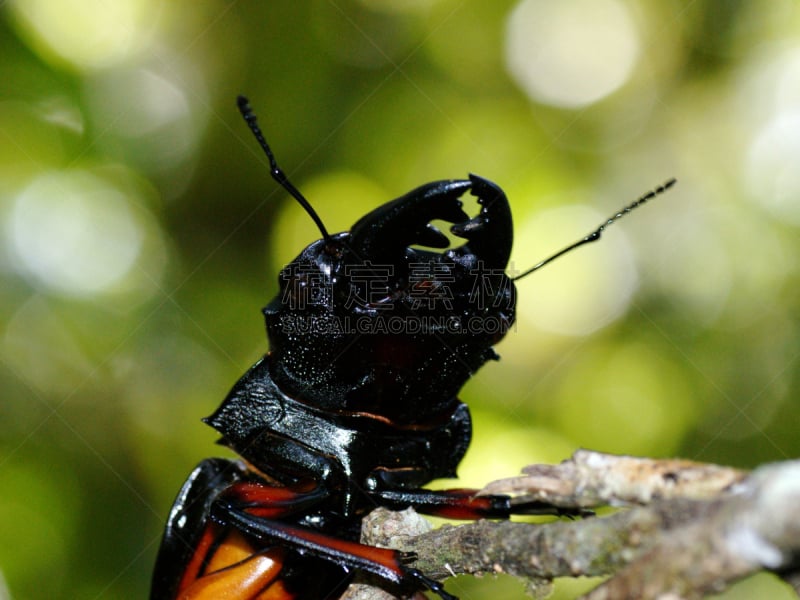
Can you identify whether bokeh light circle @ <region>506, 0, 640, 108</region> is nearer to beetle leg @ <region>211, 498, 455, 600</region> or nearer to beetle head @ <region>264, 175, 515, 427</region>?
beetle head @ <region>264, 175, 515, 427</region>

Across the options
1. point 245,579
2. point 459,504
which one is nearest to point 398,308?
point 459,504

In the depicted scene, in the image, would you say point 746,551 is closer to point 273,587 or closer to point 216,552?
point 273,587

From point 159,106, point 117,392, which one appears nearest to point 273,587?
point 117,392

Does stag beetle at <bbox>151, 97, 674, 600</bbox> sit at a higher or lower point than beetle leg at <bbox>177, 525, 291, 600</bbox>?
higher

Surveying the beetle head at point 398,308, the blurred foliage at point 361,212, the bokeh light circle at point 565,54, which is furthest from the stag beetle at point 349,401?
the bokeh light circle at point 565,54

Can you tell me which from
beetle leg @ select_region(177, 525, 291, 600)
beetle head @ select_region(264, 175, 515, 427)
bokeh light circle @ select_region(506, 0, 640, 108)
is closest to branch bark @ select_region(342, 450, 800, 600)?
beetle head @ select_region(264, 175, 515, 427)

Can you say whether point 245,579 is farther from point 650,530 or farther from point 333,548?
point 650,530

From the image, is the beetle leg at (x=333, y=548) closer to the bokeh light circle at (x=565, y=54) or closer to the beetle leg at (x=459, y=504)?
the beetle leg at (x=459, y=504)
